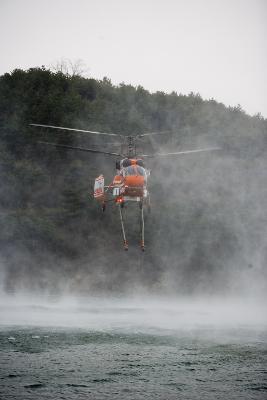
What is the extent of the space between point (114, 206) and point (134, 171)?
27374mm

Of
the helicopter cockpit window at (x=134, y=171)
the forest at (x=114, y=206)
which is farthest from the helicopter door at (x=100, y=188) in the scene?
the forest at (x=114, y=206)

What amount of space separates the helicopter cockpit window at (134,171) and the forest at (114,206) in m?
22.7

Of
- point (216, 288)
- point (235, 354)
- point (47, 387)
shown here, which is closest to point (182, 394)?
point (47, 387)

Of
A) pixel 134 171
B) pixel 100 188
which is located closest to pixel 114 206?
pixel 100 188

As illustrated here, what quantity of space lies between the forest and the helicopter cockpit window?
74.5ft

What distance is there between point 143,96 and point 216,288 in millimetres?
27835

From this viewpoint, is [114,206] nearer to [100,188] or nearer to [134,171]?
[100,188]

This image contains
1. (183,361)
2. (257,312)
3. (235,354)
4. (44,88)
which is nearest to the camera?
(183,361)

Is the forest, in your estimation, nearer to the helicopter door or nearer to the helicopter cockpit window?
the helicopter door

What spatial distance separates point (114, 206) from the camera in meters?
54.1

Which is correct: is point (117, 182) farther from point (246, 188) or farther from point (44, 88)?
point (44, 88)

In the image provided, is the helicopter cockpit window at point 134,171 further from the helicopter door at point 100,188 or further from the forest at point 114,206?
the forest at point 114,206

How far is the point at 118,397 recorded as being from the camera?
50.2 ft

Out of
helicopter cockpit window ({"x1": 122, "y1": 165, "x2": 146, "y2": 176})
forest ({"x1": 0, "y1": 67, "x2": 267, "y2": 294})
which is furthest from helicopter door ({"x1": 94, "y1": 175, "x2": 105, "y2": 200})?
forest ({"x1": 0, "y1": 67, "x2": 267, "y2": 294})
